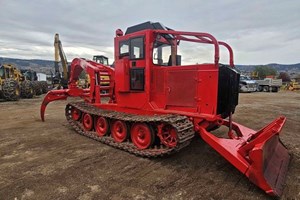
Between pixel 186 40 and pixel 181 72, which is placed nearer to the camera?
pixel 181 72

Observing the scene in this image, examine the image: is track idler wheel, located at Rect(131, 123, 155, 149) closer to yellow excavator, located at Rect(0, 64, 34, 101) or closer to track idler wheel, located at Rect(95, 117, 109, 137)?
track idler wheel, located at Rect(95, 117, 109, 137)

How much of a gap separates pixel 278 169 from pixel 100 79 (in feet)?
16.9

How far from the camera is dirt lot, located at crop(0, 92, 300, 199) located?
3.68 m

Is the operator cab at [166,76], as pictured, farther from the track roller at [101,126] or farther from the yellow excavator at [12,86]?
the yellow excavator at [12,86]

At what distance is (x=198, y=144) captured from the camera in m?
6.15

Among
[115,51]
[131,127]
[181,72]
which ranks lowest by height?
[131,127]

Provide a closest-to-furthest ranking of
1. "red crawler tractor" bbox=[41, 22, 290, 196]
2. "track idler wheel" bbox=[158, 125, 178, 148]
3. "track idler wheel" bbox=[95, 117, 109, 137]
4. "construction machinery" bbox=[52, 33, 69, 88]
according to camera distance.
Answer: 1. "red crawler tractor" bbox=[41, 22, 290, 196]
2. "track idler wheel" bbox=[158, 125, 178, 148]
3. "track idler wheel" bbox=[95, 117, 109, 137]
4. "construction machinery" bbox=[52, 33, 69, 88]

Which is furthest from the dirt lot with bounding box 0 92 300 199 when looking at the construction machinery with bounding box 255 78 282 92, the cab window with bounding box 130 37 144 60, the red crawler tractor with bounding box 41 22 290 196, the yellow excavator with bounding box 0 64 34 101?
the construction machinery with bounding box 255 78 282 92

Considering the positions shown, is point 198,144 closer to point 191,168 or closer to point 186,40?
point 191,168

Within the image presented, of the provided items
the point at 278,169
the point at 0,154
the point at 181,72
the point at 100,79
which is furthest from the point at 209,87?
the point at 0,154

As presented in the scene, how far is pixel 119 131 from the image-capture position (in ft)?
20.4

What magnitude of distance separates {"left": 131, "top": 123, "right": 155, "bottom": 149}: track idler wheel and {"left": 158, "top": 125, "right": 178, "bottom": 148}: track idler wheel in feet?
0.84

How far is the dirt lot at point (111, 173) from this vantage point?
368 cm

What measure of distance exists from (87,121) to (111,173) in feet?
10.5
